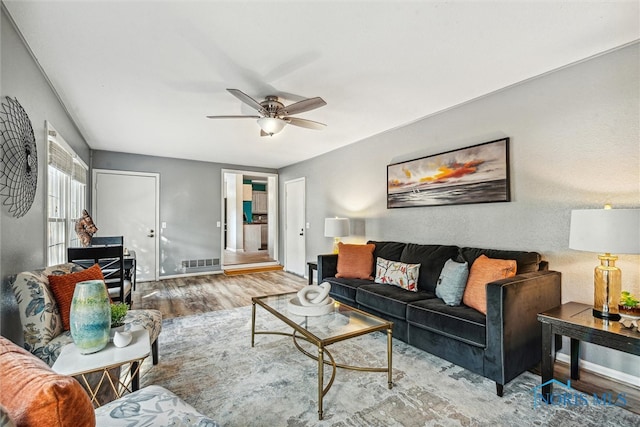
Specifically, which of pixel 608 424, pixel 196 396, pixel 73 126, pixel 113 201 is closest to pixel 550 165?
pixel 608 424

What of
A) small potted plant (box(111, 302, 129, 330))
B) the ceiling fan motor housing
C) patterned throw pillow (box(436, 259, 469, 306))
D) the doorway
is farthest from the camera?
the doorway

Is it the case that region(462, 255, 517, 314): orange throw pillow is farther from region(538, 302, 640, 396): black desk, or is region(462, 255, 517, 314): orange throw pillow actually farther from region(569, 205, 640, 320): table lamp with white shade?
region(569, 205, 640, 320): table lamp with white shade

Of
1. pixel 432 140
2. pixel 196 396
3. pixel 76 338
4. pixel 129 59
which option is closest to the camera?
pixel 76 338

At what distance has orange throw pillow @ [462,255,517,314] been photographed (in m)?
2.36

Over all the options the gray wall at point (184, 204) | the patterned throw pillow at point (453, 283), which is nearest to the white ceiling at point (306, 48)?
the patterned throw pillow at point (453, 283)

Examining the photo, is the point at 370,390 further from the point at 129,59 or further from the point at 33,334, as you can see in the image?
the point at 129,59

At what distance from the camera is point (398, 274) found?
328cm

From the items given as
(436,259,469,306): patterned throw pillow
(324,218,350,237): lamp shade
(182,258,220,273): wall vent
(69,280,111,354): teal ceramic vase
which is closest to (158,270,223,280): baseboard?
(182,258,220,273): wall vent

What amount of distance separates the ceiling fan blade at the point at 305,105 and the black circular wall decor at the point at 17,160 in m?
1.90

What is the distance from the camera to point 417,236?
3.77 meters

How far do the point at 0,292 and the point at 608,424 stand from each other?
371cm

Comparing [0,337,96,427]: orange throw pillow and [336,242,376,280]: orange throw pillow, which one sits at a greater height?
[0,337,96,427]: orange throw pillow

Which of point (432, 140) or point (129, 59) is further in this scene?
point (432, 140)

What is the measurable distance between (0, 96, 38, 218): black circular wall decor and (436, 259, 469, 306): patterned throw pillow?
3259 mm
